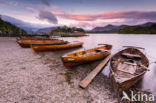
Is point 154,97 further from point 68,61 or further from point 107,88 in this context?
point 68,61

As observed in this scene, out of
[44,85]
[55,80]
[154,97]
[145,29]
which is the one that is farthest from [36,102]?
[145,29]

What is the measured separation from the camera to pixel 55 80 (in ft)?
16.2

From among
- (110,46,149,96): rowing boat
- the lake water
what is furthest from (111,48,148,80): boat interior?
the lake water

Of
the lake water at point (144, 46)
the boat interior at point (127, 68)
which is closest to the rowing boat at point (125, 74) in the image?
the boat interior at point (127, 68)

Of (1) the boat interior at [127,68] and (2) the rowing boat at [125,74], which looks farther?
(1) the boat interior at [127,68]

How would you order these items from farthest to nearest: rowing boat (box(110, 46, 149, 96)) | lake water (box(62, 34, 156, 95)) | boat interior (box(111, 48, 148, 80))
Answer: lake water (box(62, 34, 156, 95)) → boat interior (box(111, 48, 148, 80)) → rowing boat (box(110, 46, 149, 96))

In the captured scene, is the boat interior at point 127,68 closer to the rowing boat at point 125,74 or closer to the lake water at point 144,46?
the rowing boat at point 125,74

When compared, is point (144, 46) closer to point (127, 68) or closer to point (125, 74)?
point (127, 68)

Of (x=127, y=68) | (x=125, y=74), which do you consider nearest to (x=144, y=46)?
(x=127, y=68)

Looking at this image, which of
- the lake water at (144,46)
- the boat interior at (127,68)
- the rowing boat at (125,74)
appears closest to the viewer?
the rowing boat at (125,74)

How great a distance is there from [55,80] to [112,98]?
12.2 feet

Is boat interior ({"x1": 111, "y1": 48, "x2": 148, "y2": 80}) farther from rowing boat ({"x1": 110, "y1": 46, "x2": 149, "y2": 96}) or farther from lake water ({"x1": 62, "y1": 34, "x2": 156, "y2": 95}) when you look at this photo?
lake water ({"x1": 62, "y1": 34, "x2": 156, "y2": 95})

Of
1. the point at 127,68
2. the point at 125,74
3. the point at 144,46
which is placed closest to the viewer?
the point at 125,74

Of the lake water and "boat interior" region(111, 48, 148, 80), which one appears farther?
the lake water
